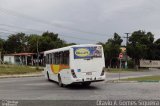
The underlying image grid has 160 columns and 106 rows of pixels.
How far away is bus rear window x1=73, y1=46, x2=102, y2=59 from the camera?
79.6ft

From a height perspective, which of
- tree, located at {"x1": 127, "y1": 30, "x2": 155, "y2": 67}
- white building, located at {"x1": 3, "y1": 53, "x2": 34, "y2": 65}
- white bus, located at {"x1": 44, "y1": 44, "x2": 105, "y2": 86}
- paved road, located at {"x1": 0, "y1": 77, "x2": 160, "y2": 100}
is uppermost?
tree, located at {"x1": 127, "y1": 30, "x2": 155, "y2": 67}

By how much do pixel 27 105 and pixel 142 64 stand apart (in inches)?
3559

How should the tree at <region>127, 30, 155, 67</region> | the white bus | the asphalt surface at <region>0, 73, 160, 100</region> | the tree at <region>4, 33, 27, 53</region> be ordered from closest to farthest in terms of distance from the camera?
the asphalt surface at <region>0, 73, 160, 100</region>
the white bus
the tree at <region>127, 30, 155, 67</region>
the tree at <region>4, 33, 27, 53</region>

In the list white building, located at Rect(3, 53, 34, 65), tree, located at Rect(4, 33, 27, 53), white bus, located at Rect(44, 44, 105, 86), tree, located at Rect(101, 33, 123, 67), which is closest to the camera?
white bus, located at Rect(44, 44, 105, 86)

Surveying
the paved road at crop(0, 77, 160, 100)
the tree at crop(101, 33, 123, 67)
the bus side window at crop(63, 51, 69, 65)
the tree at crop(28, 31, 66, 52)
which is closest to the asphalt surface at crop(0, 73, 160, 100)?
the paved road at crop(0, 77, 160, 100)

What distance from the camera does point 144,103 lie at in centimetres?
1535

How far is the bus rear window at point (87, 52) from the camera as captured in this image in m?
24.2

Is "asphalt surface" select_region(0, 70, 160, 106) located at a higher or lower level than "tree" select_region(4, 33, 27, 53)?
lower

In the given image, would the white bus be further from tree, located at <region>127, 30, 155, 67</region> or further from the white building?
tree, located at <region>127, 30, 155, 67</region>

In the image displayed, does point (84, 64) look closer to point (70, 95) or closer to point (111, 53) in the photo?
point (70, 95)

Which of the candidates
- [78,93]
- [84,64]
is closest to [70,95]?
[78,93]

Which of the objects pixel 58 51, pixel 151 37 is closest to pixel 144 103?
pixel 58 51

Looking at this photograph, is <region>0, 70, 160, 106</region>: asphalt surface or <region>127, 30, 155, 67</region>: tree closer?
<region>0, 70, 160, 106</region>: asphalt surface

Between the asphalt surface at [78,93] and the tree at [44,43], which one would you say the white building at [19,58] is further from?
the asphalt surface at [78,93]
